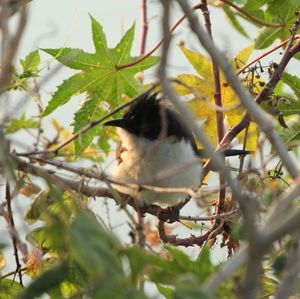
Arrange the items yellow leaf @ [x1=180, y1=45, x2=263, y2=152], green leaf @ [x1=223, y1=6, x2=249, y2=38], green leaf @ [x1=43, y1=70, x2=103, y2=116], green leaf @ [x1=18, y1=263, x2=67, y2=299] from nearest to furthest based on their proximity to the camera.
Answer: green leaf @ [x1=18, y1=263, x2=67, y2=299]
green leaf @ [x1=43, y1=70, x2=103, y2=116]
yellow leaf @ [x1=180, y1=45, x2=263, y2=152]
green leaf @ [x1=223, y1=6, x2=249, y2=38]

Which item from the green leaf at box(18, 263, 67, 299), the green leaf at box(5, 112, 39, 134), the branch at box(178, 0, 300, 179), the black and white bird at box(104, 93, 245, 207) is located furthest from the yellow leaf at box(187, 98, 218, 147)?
the green leaf at box(18, 263, 67, 299)

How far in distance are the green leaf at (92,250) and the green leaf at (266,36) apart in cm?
266

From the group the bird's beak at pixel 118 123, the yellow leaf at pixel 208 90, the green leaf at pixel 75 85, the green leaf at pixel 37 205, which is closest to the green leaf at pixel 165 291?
the green leaf at pixel 37 205

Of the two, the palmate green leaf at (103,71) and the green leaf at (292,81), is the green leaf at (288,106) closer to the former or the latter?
the green leaf at (292,81)

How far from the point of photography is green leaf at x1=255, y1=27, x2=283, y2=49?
4.39 metres

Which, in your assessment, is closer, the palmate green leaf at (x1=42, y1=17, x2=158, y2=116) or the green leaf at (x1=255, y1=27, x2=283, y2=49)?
the palmate green leaf at (x1=42, y1=17, x2=158, y2=116)

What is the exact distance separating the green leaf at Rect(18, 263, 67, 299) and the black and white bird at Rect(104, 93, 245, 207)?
6.89 feet

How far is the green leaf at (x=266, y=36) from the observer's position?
439cm

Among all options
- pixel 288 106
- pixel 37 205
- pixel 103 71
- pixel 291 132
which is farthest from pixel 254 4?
pixel 37 205

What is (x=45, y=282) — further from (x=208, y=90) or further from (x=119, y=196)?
(x=208, y=90)

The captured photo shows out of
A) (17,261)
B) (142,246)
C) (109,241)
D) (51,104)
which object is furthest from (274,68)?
(109,241)

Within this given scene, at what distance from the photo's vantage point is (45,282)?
2020 millimetres

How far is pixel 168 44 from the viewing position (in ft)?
6.20

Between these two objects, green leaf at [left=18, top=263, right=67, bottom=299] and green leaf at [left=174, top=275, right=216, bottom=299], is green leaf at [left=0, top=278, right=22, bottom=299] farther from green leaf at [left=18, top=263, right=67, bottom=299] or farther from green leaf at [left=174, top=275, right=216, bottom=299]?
green leaf at [left=174, top=275, right=216, bottom=299]
